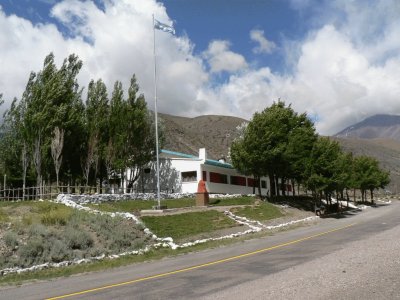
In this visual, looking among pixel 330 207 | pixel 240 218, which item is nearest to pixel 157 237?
pixel 240 218

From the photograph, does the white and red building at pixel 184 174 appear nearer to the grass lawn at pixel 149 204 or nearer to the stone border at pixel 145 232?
the grass lawn at pixel 149 204

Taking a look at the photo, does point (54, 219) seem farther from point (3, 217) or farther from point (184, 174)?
point (184, 174)

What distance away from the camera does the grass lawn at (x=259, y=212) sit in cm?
3617

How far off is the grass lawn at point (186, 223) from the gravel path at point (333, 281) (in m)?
12.9

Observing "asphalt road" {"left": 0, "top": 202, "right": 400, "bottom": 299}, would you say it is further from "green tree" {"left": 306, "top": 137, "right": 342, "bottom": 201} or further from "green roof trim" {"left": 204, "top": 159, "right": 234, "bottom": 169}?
"green roof trim" {"left": 204, "top": 159, "right": 234, "bottom": 169}

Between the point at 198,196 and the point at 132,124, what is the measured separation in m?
12.4

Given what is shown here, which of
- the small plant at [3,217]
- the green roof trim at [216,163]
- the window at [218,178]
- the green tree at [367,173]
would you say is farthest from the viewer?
the green tree at [367,173]

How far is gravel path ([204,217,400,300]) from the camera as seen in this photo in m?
8.94

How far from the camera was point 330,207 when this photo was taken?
175ft

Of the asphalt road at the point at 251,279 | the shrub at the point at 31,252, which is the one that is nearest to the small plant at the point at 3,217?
the shrub at the point at 31,252

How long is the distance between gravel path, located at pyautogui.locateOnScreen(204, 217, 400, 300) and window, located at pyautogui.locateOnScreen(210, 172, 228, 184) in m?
36.8

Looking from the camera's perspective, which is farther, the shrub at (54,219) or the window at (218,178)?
the window at (218,178)

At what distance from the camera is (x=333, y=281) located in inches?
400

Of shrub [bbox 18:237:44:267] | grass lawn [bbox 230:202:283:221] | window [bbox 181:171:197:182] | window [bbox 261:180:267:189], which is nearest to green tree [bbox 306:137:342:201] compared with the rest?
grass lawn [bbox 230:202:283:221]
